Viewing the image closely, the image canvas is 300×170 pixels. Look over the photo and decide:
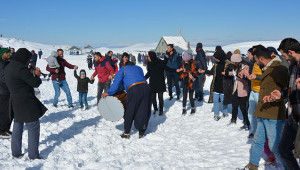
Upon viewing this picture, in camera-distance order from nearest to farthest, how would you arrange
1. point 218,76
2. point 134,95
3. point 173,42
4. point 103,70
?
1. point 134,95
2. point 218,76
3. point 103,70
4. point 173,42

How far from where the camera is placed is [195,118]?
7332 mm

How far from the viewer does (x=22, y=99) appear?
3.69 metres

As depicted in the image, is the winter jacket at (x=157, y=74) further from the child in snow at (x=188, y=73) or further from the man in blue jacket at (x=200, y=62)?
the man in blue jacket at (x=200, y=62)

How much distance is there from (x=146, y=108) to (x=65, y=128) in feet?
7.49

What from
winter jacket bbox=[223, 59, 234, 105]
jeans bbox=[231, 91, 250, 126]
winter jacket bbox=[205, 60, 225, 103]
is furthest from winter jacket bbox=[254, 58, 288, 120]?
winter jacket bbox=[205, 60, 225, 103]

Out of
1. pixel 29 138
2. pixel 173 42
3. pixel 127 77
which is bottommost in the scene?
pixel 29 138

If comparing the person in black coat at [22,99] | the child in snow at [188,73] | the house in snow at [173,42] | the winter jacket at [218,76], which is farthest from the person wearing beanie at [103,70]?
the house in snow at [173,42]

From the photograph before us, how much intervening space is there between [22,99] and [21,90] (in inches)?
5.8

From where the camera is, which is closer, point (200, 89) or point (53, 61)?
point (53, 61)

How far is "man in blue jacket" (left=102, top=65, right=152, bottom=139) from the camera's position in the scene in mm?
5207

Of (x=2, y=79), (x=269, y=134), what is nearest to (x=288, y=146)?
(x=269, y=134)

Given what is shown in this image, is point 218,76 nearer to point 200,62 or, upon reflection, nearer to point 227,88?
point 227,88

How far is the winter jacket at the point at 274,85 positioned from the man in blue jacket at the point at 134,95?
2.65 metres

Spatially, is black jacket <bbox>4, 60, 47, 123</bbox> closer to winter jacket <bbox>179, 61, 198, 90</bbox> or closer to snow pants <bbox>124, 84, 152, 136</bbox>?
snow pants <bbox>124, 84, 152, 136</bbox>
